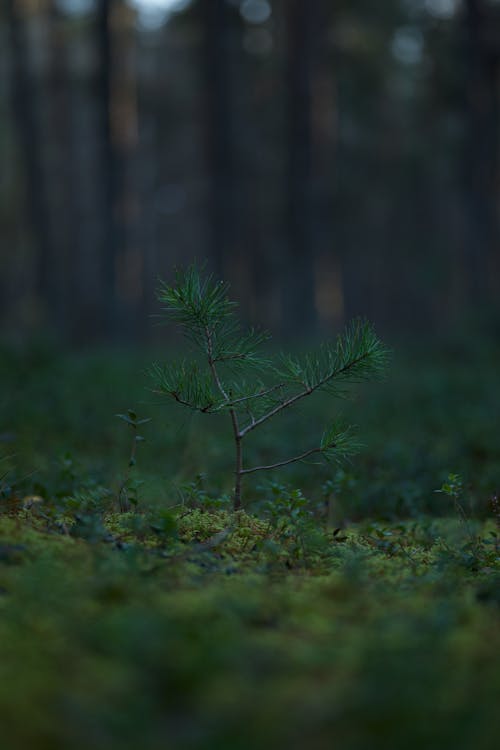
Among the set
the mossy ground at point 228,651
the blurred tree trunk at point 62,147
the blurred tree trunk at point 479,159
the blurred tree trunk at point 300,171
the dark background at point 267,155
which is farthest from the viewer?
the blurred tree trunk at point 62,147

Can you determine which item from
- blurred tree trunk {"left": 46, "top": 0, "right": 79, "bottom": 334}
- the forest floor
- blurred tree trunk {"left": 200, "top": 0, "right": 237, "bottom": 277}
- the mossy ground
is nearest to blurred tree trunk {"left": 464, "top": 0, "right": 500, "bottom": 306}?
blurred tree trunk {"left": 200, "top": 0, "right": 237, "bottom": 277}

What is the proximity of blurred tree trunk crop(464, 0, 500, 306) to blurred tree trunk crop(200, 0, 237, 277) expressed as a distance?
6.27 metres

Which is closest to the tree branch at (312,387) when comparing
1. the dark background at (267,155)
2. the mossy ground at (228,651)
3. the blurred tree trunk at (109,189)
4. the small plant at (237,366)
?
the small plant at (237,366)

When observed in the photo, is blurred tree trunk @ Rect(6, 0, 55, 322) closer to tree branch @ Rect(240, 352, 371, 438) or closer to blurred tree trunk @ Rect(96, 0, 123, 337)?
blurred tree trunk @ Rect(96, 0, 123, 337)

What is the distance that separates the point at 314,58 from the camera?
69.7 feet

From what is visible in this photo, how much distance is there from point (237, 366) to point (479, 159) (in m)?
19.1

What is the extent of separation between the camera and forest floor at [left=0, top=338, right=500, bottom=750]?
6.14 ft

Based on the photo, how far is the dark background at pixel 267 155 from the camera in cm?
2081

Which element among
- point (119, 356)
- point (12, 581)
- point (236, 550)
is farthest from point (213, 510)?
point (119, 356)

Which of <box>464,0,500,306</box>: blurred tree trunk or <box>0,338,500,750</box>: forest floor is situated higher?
<box>464,0,500,306</box>: blurred tree trunk

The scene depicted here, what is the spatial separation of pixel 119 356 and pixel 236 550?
40.4 feet

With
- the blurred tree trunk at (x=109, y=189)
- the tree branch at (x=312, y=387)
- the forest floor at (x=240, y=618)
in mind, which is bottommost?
the forest floor at (x=240, y=618)

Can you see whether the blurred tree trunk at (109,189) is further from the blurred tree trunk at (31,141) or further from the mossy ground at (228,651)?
the mossy ground at (228,651)

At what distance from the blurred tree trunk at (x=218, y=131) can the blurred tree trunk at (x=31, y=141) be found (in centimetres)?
455
